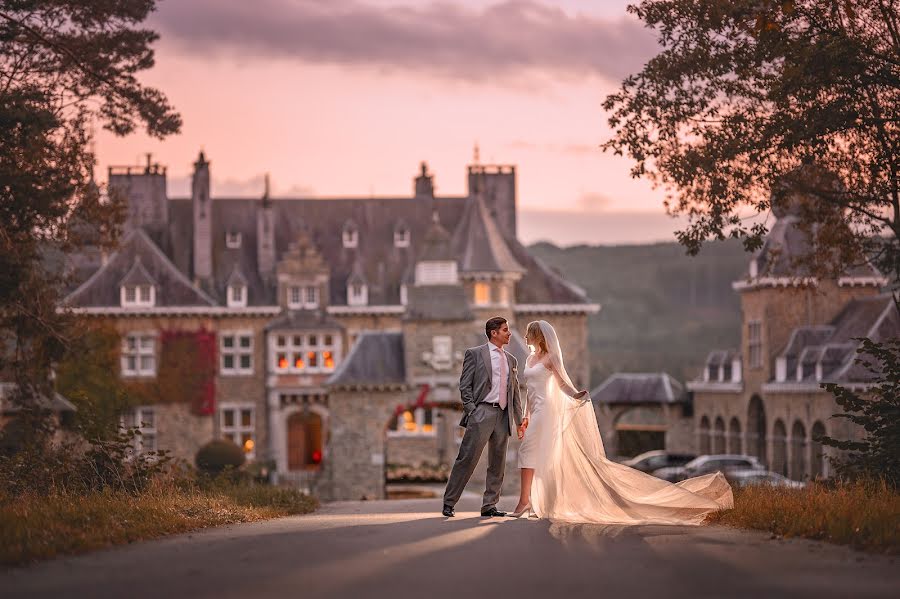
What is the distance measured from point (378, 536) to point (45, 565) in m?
3.05

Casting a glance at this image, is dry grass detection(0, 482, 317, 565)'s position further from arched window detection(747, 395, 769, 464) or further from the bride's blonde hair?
arched window detection(747, 395, 769, 464)

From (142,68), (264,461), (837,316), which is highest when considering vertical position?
(142,68)

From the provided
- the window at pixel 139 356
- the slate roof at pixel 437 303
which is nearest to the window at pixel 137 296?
the window at pixel 139 356

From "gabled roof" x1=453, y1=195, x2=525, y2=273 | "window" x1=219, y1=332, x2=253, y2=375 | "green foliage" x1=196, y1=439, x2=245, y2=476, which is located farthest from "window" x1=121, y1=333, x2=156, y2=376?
"gabled roof" x1=453, y1=195, x2=525, y2=273

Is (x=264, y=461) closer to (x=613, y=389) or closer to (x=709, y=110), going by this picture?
(x=613, y=389)

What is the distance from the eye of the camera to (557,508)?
15898 millimetres

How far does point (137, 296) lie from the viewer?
6794cm

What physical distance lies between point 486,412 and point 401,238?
191ft

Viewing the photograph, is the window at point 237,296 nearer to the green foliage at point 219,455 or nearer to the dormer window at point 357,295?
the dormer window at point 357,295

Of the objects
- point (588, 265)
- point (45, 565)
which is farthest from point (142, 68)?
point (588, 265)

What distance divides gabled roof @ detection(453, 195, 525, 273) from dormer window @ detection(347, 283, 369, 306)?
15.8 ft

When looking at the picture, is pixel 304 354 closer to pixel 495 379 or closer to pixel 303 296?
pixel 303 296

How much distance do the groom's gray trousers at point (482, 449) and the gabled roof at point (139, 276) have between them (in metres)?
53.4

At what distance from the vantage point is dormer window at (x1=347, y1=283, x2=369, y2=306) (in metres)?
70.8
